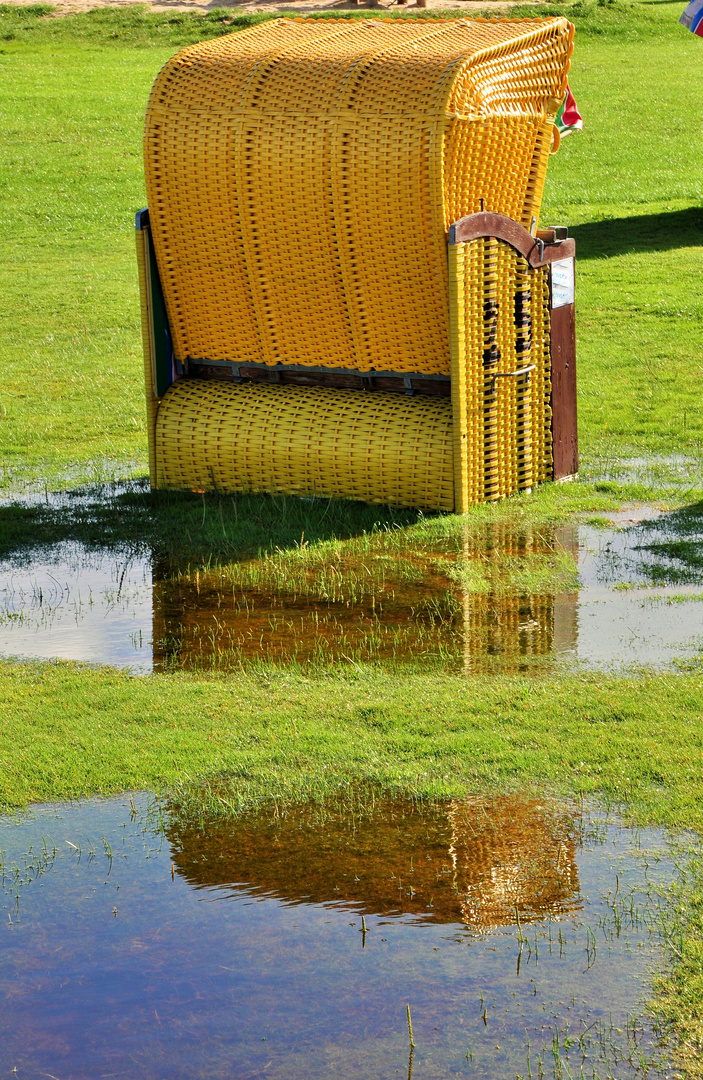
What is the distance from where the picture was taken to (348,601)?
25.9 feet

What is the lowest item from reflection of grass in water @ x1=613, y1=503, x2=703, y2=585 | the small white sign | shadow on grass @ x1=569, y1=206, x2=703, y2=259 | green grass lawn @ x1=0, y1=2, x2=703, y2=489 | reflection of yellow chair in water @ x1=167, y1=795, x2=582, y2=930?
shadow on grass @ x1=569, y1=206, x2=703, y2=259

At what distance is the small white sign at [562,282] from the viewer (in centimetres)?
1007

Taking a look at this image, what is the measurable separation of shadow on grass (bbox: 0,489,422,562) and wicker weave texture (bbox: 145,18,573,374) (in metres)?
1.01

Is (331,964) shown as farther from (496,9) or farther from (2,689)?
(496,9)

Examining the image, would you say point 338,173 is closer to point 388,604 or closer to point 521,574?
point 521,574

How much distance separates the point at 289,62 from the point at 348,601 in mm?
3844

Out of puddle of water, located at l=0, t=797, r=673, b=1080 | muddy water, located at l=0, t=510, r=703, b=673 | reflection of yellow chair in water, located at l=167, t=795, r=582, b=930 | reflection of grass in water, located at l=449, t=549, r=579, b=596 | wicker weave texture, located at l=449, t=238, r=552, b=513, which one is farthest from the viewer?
wicker weave texture, located at l=449, t=238, r=552, b=513

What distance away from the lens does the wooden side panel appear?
10.1 meters

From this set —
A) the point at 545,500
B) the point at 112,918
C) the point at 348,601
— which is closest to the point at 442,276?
the point at 545,500

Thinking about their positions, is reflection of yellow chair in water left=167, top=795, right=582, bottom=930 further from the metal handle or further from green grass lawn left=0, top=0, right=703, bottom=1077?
the metal handle

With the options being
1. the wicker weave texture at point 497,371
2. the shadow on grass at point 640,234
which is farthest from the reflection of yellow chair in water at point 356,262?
the shadow on grass at point 640,234

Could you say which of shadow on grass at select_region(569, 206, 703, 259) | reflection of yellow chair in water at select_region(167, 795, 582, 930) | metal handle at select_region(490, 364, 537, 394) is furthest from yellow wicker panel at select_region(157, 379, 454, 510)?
shadow on grass at select_region(569, 206, 703, 259)

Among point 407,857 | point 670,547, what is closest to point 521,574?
point 670,547

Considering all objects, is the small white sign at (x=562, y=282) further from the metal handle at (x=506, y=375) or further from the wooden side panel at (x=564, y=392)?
the metal handle at (x=506, y=375)
